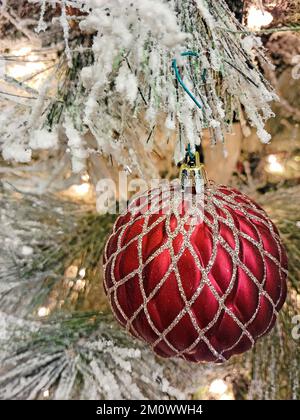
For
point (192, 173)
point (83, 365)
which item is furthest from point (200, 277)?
point (83, 365)

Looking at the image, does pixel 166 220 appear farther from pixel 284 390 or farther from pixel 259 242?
pixel 284 390

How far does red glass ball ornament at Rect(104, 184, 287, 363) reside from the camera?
417 millimetres

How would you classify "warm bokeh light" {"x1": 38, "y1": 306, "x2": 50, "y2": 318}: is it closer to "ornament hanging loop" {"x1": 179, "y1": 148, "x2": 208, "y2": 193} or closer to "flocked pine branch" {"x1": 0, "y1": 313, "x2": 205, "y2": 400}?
"flocked pine branch" {"x1": 0, "y1": 313, "x2": 205, "y2": 400}

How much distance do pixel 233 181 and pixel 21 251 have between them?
0.29m

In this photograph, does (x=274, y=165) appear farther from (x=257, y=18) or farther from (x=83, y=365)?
(x=83, y=365)

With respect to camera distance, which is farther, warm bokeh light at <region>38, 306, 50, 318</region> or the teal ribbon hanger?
warm bokeh light at <region>38, 306, 50, 318</region>

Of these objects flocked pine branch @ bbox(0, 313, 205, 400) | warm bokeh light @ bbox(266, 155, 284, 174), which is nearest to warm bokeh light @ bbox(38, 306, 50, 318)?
flocked pine branch @ bbox(0, 313, 205, 400)

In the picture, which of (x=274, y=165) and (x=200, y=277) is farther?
(x=274, y=165)

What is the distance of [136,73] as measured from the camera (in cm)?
39

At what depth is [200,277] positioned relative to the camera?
41 cm

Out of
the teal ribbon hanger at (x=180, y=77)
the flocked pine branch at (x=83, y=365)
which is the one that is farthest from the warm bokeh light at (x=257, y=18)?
the flocked pine branch at (x=83, y=365)

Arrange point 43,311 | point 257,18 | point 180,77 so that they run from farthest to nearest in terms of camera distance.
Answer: point 43,311 < point 257,18 < point 180,77

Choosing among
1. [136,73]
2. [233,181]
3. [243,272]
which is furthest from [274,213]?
[136,73]

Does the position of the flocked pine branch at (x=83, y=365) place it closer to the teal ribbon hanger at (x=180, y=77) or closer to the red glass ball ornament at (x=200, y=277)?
the red glass ball ornament at (x=200, y=277)
